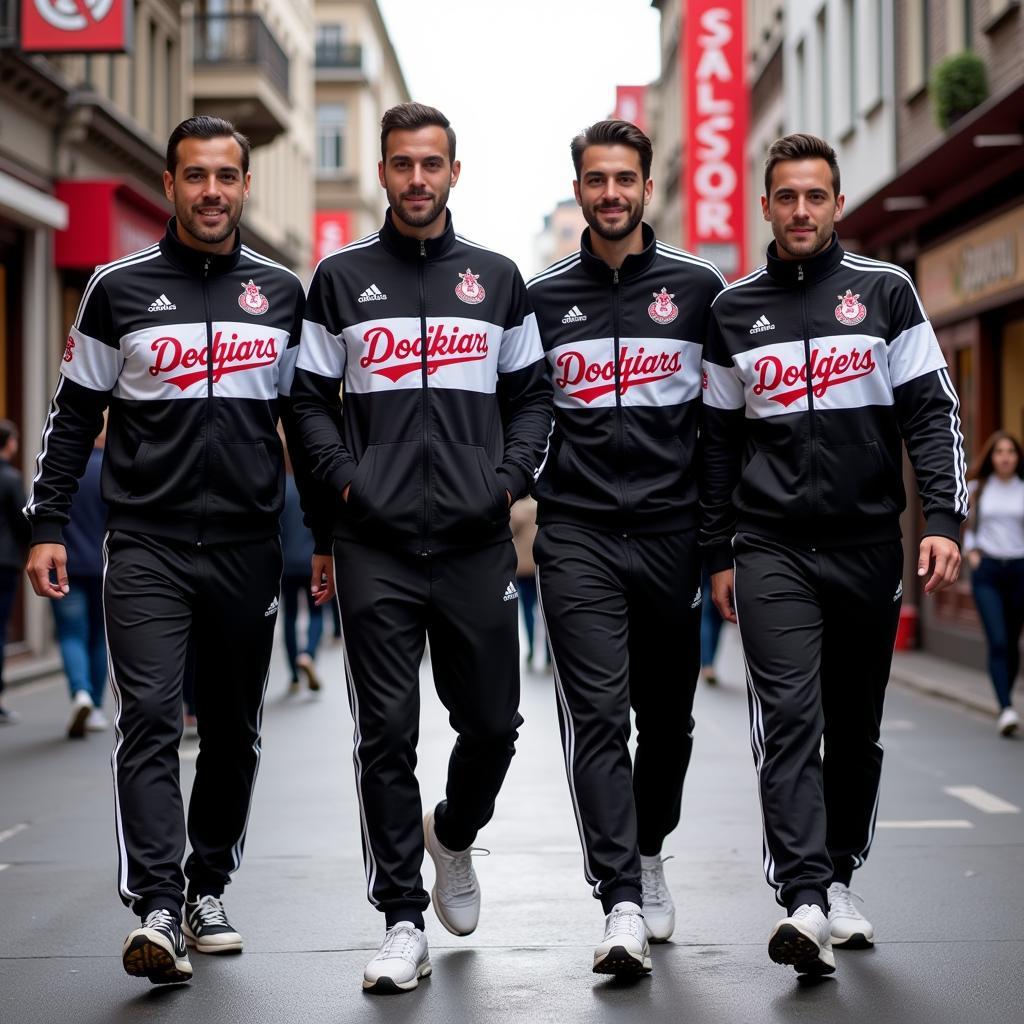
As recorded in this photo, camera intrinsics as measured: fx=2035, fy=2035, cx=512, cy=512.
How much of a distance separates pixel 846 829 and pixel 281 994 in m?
1.71

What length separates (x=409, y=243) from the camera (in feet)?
18.3

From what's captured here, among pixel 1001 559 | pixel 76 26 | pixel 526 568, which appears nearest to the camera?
pixel 1001 559

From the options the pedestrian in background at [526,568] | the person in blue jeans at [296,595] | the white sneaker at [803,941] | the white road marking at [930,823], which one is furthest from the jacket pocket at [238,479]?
the pedestrian in background at [526,568]

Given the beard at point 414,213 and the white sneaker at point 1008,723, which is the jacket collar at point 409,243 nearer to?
the beard at point 414,213

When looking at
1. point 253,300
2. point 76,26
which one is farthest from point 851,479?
point 76,26

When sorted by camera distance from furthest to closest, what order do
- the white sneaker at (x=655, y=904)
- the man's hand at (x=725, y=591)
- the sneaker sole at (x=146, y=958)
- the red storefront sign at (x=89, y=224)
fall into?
the red storefront sign at (x=89, y=224)
the white sneaker at (x=655, y=904)
the man's hand at (x=725, y=591)
the sneaker sole at (x=146, y=958)

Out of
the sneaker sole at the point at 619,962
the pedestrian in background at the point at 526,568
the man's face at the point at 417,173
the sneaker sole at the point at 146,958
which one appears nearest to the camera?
the sneaker sole at the point at 146,958

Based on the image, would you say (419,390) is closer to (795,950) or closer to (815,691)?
(815,691)

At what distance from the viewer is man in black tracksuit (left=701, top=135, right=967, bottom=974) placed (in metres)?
5.57

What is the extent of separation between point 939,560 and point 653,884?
125 cm

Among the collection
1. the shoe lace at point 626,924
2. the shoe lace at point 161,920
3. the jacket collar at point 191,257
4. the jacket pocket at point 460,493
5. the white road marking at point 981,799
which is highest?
the jacket collar at point 191,257

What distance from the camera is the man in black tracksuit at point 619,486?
18.2 feet

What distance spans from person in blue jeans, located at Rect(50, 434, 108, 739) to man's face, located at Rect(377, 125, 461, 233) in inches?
279

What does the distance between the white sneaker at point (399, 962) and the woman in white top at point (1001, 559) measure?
26.1ft
